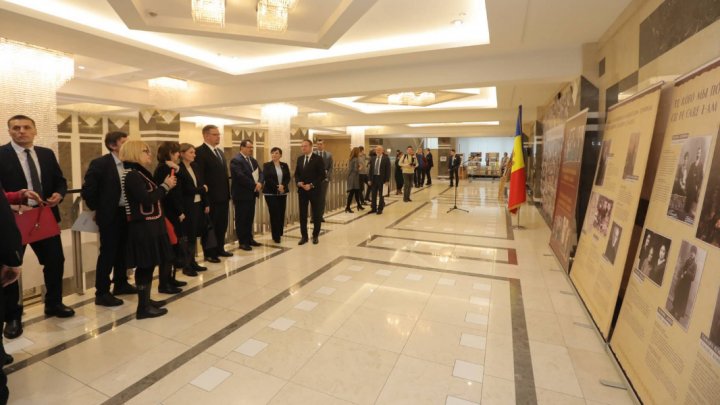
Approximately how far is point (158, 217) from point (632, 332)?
10.9 ft

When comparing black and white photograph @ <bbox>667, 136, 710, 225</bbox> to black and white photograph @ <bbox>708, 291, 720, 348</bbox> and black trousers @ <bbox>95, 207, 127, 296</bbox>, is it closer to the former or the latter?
black and white photograph @ <bbox>708, 291, 720, 348</bbox>

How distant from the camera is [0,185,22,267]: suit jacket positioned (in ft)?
5.58

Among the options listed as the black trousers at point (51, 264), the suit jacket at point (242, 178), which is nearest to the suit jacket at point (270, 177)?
the suit jacket at point (242, 178)

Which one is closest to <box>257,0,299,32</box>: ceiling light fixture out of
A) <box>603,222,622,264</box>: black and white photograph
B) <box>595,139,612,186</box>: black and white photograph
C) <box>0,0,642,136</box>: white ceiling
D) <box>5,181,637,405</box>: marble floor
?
<box>0,0,642,136</box>: white ceiling

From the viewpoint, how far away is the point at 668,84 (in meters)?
2.21

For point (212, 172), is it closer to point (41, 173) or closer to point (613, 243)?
point (41, 173)

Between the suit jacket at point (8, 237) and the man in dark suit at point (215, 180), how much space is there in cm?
255

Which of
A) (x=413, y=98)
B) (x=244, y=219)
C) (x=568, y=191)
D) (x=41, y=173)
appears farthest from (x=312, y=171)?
(x=413, y=98)

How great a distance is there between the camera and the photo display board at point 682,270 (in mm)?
1481

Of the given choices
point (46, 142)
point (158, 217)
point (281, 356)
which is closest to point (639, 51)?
point (281, 356)

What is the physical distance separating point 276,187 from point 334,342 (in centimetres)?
314

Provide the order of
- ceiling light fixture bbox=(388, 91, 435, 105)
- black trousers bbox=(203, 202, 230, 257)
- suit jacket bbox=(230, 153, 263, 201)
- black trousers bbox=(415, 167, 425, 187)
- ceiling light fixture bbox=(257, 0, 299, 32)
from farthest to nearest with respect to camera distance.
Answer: black trousers bbox=(415, 167, 425, 187) < ceiling light fixture bbox=(388, 91, 435, 105) < suit jacket bbox=(230, 153, 263, 201) < black trousers bbox=(203, 202, 230, 257) < ceiling light fixture bbox=(257, 0, 299, 32)

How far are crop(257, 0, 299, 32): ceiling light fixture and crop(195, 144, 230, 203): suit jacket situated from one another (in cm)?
158

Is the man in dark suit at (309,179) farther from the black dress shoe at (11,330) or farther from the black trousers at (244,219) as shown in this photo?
the black dress shoe at (11,330)
